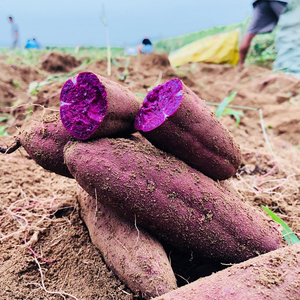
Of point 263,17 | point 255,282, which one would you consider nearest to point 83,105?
point 255,282

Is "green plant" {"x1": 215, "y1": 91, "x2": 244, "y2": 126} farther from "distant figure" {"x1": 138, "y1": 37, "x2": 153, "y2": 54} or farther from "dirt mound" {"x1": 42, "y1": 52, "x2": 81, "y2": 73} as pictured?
"dirt mound" {"x1": 42, "y1": 52, "x2": 81, "y2": 73}

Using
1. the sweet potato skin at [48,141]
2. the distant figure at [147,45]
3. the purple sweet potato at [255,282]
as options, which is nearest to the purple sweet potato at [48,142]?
the sweet potato skin at [48,141]

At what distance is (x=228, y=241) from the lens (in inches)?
42.1

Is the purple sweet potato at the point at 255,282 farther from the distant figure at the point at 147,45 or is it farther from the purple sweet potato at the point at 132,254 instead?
the distant figure at the point at 147,45

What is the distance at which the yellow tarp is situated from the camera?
532cm

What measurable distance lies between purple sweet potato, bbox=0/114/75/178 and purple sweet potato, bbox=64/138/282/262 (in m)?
0.08

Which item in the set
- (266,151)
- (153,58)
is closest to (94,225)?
(266,151)

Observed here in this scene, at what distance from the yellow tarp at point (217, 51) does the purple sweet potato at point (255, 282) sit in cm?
509

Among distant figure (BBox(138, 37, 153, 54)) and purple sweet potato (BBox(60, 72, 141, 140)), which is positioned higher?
purple sweet potato (BBox(60, 72, 141, 140))

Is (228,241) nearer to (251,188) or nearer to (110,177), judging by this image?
(110,177)

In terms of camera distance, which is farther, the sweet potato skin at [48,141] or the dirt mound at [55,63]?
the dirt mound at [55,63]

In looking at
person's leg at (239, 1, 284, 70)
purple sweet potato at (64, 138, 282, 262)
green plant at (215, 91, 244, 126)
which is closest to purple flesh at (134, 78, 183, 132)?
purple sweet potato at (64, 138, 282, 262)

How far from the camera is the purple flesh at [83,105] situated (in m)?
1.05

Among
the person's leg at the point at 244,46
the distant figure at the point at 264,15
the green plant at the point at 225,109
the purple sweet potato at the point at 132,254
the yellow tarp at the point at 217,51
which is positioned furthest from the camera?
the yellow tarp at the point at 217,51
